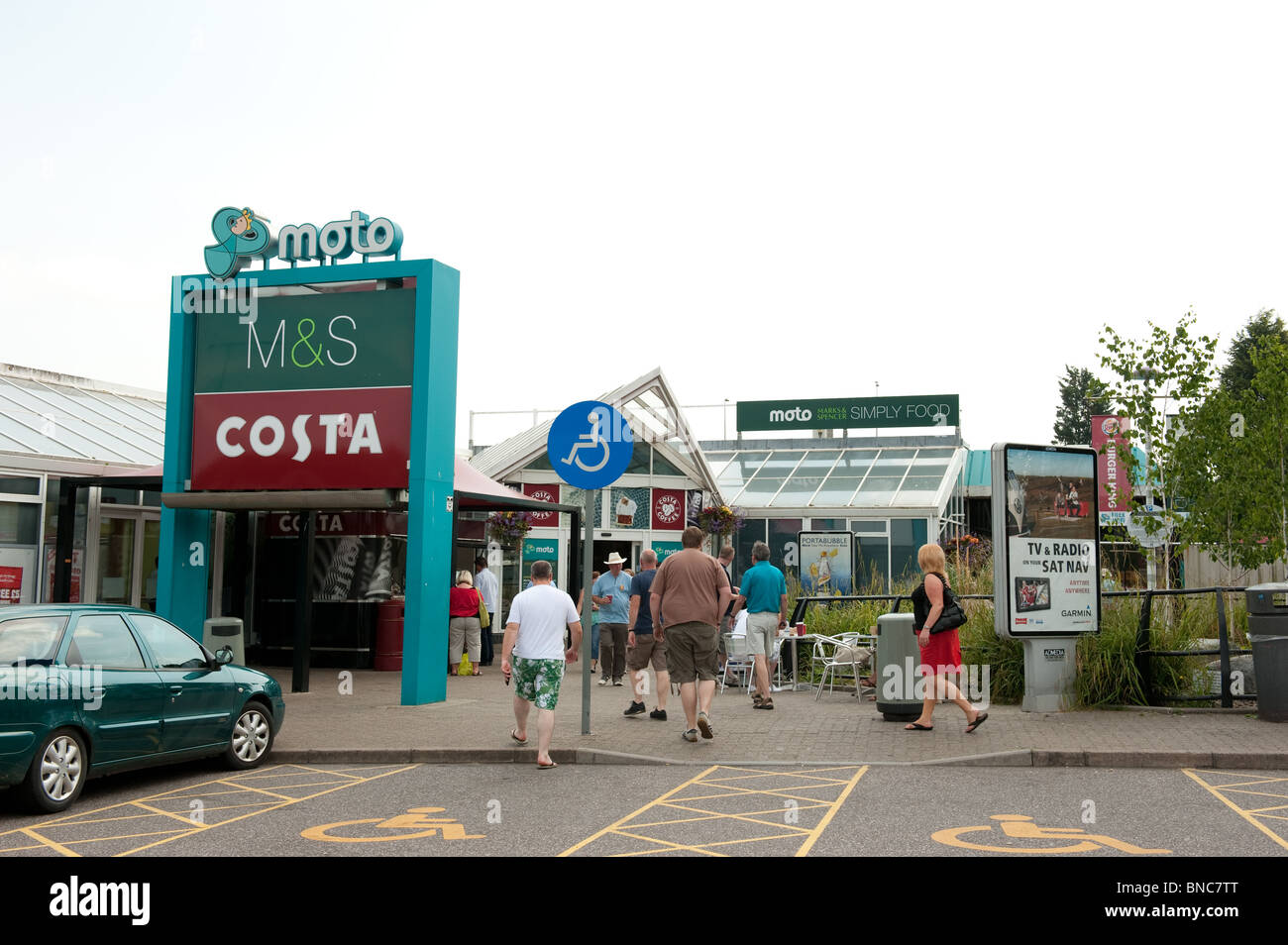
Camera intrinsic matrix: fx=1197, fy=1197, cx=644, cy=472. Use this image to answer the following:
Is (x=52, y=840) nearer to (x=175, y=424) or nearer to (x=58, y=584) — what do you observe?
(x=175, y=424)

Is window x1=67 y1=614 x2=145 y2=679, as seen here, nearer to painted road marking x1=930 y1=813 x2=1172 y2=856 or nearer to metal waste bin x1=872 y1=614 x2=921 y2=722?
painted road marking x1=930 y1=813 x2=1172 y2=856

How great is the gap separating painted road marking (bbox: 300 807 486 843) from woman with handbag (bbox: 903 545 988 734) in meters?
4.93

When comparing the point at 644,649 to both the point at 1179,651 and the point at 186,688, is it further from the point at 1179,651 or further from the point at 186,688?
the point at 1179,651

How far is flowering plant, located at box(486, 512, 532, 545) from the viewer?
890 inches

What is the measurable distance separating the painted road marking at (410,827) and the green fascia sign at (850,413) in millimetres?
28093

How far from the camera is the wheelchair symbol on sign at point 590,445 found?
421 inches

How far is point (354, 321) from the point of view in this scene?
14109mm

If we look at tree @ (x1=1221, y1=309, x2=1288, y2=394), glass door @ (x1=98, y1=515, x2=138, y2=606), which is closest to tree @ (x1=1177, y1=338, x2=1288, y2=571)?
glass door @ (x1=98, y1=515, x2=138, y2=606)

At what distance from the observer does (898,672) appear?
1191 cm

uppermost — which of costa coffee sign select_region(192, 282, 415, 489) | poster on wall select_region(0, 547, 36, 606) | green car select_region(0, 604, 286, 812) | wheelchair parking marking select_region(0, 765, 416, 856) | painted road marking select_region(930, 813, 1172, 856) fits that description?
costa coffee sign select_region(192, 282, 415, 489)

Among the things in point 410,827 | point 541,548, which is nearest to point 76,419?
point 541,548

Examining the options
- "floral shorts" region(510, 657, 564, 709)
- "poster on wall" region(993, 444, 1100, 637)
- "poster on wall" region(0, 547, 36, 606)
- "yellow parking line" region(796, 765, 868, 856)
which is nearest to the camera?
"yellow parking line" region(796, 765, 868, 856)

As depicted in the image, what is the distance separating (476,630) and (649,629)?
556 cm
